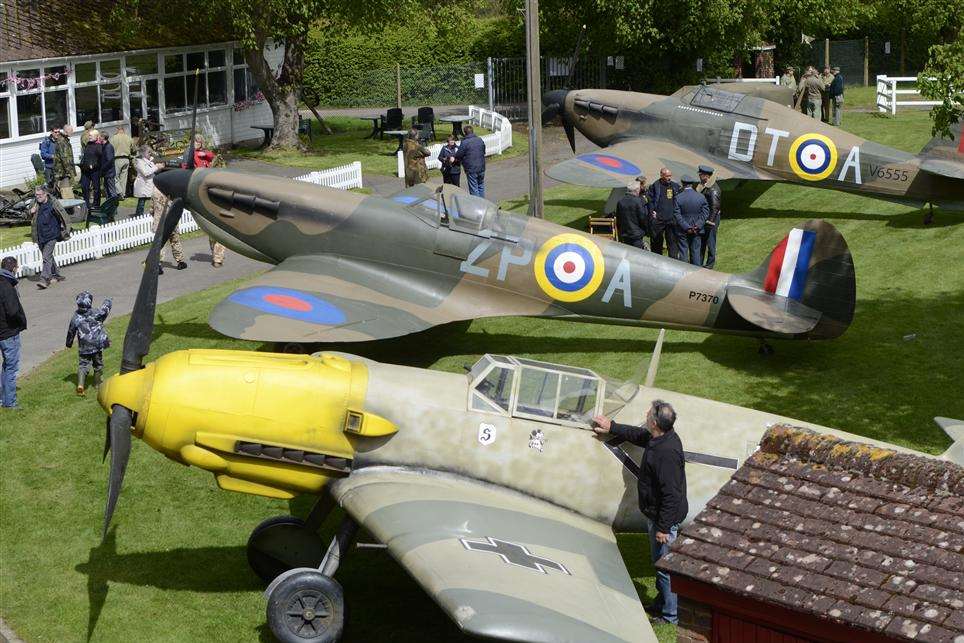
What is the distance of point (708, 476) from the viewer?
32.8 ft

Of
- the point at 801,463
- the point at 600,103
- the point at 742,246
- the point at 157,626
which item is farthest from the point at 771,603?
the point at 600,103

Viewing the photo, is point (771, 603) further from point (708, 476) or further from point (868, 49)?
point (868, 49)

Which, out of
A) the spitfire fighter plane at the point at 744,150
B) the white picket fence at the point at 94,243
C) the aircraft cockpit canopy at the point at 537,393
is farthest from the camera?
the white picket fence at the point at 94,243

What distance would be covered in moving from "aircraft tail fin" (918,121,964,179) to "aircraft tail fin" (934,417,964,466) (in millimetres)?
11577

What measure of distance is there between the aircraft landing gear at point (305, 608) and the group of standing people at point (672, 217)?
9.96 meters

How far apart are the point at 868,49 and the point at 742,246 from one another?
2580 centimetres

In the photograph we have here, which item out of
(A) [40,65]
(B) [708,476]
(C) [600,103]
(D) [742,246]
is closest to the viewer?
(B) [708,476]

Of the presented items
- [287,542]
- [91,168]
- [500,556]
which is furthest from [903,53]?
[500,556]

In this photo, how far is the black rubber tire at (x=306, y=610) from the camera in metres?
9.52

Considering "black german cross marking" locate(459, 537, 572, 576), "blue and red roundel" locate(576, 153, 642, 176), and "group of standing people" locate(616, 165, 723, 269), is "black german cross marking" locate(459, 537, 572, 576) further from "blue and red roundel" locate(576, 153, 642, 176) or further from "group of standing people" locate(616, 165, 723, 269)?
"blue and red roundel" locate(576, 153, 642, 176)

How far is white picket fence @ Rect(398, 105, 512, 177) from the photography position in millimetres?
30969

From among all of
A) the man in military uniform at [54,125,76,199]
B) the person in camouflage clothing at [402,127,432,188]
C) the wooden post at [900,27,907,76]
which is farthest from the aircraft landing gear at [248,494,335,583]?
the wooden post at [900,27,907,76]

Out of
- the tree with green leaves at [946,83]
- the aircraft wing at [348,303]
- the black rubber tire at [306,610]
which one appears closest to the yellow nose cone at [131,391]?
the black rubber tire at [306,610]

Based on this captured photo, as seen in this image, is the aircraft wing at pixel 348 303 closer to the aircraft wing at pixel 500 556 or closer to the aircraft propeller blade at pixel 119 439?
the aircraft propeller blade at pixel 119 439
